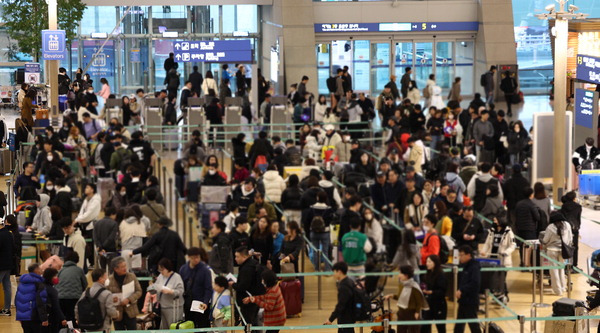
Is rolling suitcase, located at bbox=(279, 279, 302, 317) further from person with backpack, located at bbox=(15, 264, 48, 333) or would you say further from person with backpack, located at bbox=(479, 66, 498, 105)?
person with backpack, located at bbox=(479, 66, 498, 105)

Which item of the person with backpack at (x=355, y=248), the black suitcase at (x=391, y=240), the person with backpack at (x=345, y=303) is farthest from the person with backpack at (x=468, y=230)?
the person with backpack at (x=345, y=303)

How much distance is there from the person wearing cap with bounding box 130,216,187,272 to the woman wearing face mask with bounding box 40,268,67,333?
66.0 inches

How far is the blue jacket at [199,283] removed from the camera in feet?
43.0

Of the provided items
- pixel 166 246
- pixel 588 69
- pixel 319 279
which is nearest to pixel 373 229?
pixel 319 279

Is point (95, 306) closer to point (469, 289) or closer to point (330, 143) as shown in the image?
point (469, 289)

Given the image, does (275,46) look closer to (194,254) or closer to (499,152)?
(499,152)

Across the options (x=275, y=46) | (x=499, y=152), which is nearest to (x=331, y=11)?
(x=275, y=46)

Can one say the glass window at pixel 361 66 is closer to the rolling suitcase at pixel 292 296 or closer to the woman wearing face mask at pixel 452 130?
the woman wearing face mask at pixel 452 130

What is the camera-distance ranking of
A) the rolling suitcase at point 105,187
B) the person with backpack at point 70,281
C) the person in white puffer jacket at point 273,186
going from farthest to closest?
the rolling suitcase at point 105,187
the person in white puffer jacket at point 273,186
the person with backpack at point 70,281

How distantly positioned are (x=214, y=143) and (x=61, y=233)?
1021 centimetres

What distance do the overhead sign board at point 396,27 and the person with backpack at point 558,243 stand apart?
22.9 metres

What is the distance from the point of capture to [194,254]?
13.1m

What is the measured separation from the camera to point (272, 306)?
12.5 metres

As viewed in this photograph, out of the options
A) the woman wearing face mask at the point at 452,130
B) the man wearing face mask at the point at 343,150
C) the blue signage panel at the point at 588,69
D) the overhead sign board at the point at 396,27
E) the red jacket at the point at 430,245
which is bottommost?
the red jacket at the point at 430,245
